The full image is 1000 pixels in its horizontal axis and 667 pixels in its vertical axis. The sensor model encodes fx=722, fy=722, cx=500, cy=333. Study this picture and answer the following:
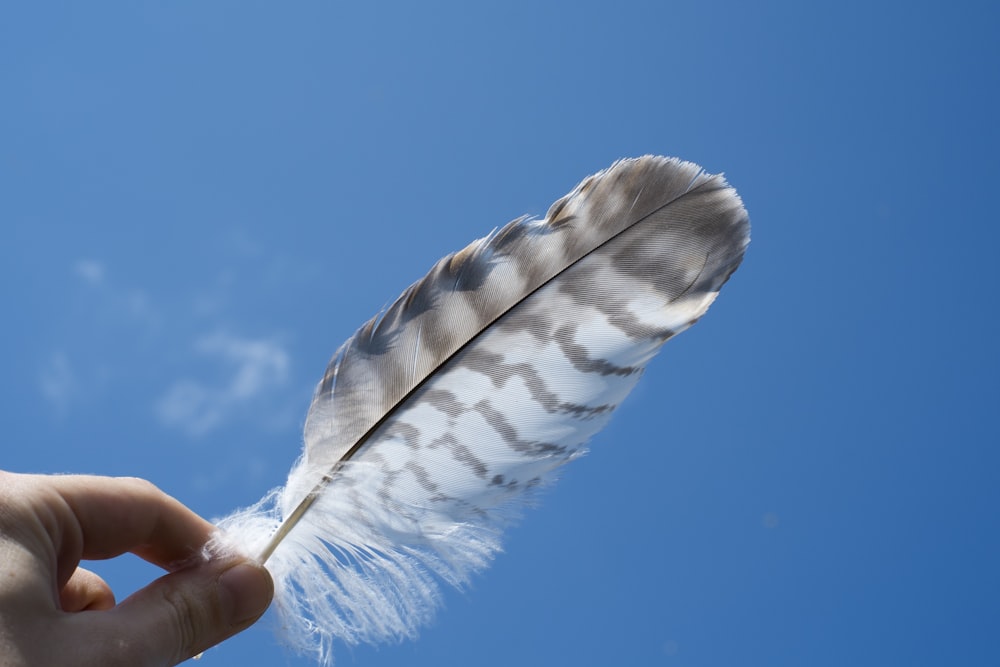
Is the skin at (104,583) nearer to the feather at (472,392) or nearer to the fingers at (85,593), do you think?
the fingers at (85,593)

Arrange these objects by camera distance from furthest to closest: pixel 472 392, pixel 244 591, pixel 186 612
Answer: pixel 472 392
pixel 244 591
pixel 186 612

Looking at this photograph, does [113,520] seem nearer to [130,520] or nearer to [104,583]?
[130,520]

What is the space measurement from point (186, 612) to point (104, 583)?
1.14 ft

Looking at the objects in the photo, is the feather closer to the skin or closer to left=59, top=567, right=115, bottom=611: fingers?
the skin

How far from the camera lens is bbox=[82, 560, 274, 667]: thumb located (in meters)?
1.22

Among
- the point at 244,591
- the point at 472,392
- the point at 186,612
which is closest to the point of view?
the point at 186,612

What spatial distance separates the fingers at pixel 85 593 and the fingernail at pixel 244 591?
0.90 ft

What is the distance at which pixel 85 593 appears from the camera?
153 centimetres

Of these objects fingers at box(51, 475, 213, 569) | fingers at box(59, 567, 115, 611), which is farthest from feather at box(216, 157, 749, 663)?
fingers at box(59, 567, 115, 611)

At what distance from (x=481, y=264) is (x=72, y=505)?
1.03 meters

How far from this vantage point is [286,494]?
1788 mm

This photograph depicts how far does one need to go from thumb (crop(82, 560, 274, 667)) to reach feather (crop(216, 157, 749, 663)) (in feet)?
0.58

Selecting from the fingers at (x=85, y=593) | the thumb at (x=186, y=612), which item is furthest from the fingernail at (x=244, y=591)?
the fingers at (x=85, y=593)

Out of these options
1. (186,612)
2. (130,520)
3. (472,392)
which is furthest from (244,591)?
(472,392)
